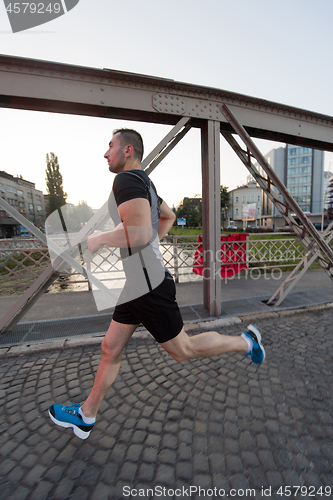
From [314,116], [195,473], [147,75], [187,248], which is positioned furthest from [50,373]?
[314,116]

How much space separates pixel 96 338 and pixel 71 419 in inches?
62.7

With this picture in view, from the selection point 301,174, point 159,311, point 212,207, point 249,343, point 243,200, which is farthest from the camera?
point 243,200

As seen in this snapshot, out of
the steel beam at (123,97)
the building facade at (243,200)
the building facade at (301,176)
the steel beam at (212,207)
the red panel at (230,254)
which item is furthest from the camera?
the building facade at (243,200)

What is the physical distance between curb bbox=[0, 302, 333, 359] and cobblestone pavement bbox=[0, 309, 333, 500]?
0.64 ft

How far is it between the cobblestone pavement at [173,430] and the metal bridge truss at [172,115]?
146 cm

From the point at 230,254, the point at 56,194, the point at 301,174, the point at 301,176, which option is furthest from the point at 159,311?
the point at 301,174

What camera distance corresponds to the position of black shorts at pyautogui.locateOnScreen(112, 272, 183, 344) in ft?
5.62

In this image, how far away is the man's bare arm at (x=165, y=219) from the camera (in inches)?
89.1

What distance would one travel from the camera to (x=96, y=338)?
341cm

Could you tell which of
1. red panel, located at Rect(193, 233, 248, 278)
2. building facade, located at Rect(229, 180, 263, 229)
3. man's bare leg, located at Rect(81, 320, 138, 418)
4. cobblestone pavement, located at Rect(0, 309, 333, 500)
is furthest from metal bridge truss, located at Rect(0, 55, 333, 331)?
building facade, located at Rect(229, 180, 263, 229)

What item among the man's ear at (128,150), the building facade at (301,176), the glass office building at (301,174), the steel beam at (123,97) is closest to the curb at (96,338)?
the man's ear at (128,150)

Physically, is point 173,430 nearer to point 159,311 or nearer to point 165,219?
point 159,311

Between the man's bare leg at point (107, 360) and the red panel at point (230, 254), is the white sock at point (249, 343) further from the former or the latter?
the red panel at point (230, 254)

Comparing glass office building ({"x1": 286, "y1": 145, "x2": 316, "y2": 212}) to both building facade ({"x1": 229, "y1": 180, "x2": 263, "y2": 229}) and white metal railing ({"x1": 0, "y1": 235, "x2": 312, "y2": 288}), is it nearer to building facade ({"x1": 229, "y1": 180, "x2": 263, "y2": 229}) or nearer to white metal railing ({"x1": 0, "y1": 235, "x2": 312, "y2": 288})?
building facade ({"x1": 229, "y1": 180, "x2": 263, "y2": 229})
